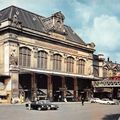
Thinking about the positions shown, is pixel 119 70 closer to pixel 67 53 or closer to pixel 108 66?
pixel 108 66

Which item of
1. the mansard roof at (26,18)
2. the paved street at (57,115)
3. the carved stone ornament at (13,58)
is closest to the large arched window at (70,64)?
the mansard roof at (26,18)

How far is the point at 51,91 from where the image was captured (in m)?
75.4

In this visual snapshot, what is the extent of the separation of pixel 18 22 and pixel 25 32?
9.40 ft

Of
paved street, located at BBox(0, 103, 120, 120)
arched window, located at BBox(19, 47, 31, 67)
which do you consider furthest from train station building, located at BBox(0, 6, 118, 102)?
paved street, located at BBox(0, 103, 120, 120)

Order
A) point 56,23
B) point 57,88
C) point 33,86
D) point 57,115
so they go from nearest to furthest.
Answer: point 57,115
point 33,86
point 57,88
point 56,23

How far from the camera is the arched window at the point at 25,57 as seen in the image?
7119 cm

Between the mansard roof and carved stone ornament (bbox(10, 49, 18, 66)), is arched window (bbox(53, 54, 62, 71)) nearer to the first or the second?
the mansard roof

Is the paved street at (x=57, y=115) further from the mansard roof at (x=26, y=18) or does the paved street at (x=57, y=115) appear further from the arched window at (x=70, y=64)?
the arched window at (x=70, y=64)

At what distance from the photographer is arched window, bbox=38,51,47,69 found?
75688mm

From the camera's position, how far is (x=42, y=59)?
7631cm

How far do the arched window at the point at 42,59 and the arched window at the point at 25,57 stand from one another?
3.23m

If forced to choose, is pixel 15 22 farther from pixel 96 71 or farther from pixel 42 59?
pixel 96 71

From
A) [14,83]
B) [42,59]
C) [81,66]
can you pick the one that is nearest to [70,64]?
[81,66]

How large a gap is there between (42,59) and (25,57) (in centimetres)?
530
